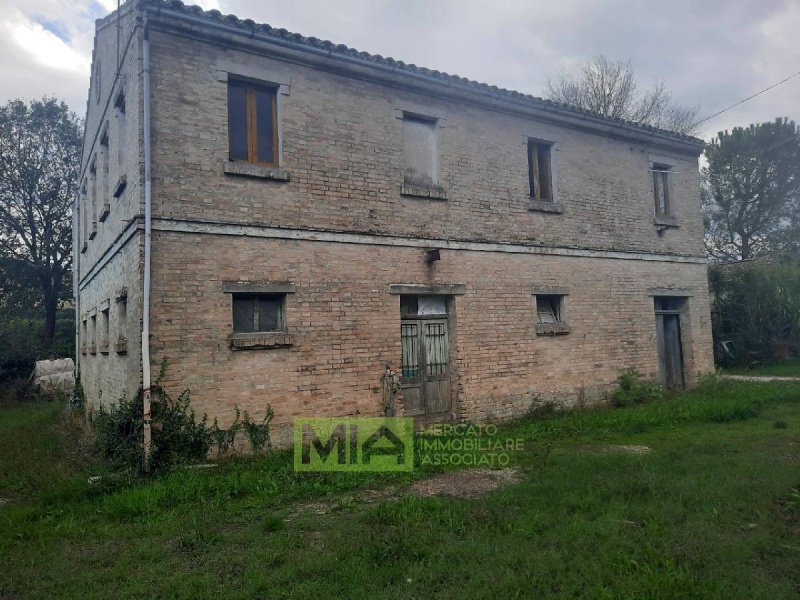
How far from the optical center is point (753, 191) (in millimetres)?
28156

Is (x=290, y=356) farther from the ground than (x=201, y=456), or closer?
farther from the ground

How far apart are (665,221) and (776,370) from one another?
719 centimetres

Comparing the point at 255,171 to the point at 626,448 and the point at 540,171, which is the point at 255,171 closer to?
the point at 540,171

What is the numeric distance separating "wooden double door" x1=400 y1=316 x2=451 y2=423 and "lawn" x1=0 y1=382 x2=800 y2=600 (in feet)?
7.11

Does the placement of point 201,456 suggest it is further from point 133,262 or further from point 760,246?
point 760,246

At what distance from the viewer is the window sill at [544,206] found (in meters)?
11.0

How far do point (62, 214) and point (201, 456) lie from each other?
2323 centimetres

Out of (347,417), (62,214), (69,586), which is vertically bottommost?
(69,586)

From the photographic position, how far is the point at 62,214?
25.5 m

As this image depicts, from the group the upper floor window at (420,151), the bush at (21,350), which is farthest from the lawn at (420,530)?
the bush at (21,350)

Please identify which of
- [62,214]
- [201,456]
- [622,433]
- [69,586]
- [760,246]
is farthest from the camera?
[760,246]

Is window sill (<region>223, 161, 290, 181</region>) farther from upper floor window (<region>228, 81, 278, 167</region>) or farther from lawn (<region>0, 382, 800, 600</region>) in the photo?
lawn (<region>0, 382, 800, 600</region>)

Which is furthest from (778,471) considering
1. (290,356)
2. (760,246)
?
(760,246)

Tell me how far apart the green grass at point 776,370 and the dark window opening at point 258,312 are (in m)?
14.8
